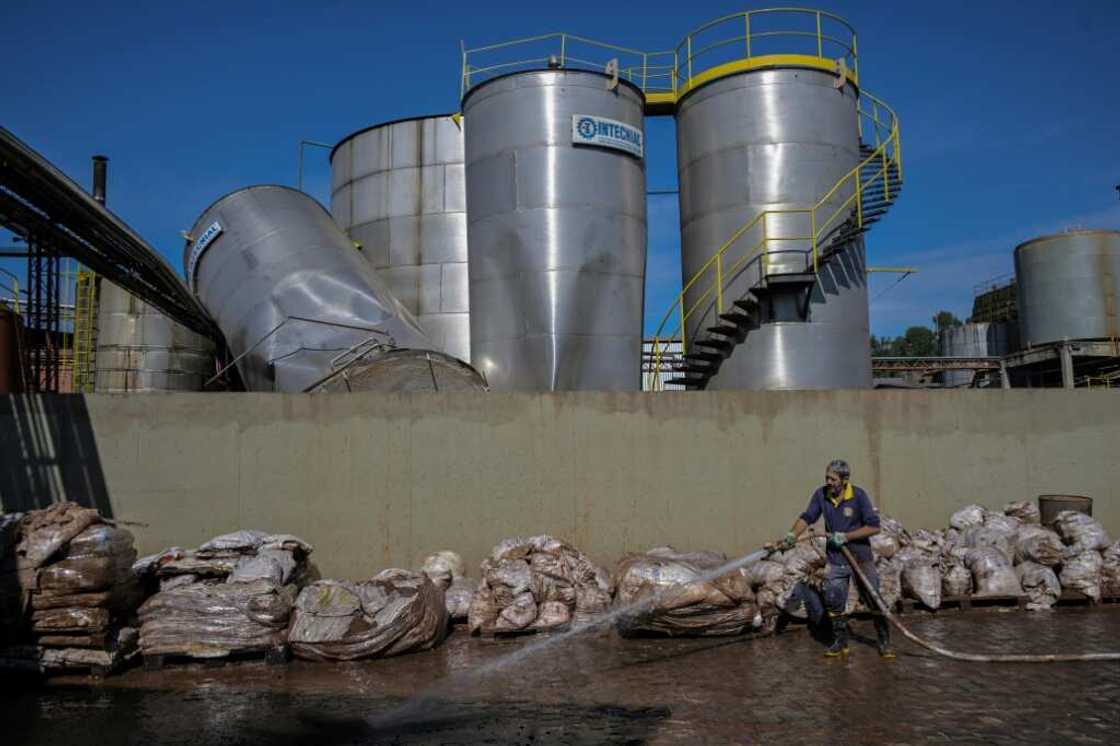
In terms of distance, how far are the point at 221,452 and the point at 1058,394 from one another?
30.8 feet

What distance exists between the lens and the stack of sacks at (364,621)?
6332mm

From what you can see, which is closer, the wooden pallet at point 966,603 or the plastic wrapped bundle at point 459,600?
the plastic wrapped bundle at point 459,600

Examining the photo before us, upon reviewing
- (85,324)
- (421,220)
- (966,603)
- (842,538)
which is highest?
(421,220)

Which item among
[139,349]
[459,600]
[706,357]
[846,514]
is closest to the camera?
[846,514]

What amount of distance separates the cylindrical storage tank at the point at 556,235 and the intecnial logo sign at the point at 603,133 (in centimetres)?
2

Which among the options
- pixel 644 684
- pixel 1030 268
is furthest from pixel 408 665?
pixel 1030 268

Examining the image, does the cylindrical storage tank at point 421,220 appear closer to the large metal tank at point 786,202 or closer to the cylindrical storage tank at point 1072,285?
the large metal tank at point 786,202

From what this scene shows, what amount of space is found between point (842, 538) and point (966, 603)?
2308 millimetres

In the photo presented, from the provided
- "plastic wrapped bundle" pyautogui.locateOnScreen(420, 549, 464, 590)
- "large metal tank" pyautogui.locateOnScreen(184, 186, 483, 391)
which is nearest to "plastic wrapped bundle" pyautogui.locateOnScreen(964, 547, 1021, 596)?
"plastic wrapped bundle" pyautogui.locateOnScreen(420, 549, 464, 590)

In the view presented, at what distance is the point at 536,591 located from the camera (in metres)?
7.18

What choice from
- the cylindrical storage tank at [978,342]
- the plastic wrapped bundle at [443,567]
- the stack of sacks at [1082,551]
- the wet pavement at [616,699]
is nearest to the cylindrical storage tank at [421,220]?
the plastic wrapped bundle at [443,567]

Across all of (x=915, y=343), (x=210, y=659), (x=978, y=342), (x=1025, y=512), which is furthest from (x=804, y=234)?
(x=915, y=343)

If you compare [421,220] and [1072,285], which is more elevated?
[421,220]

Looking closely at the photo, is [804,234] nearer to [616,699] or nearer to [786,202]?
[786,202]
